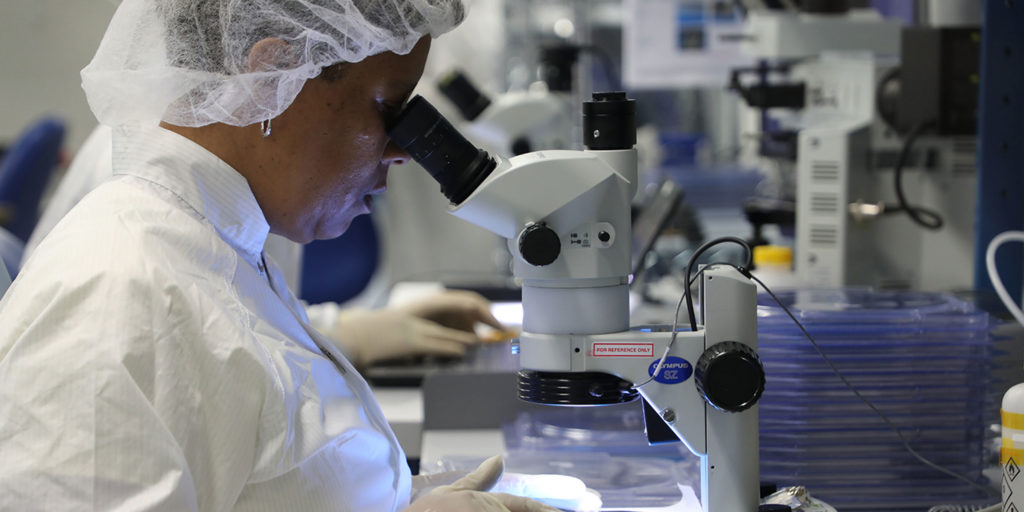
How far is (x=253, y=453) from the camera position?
819 mm

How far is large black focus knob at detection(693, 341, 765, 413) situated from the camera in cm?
87

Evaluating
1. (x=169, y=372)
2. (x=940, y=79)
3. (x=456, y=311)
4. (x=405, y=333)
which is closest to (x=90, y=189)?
(x=405, y=333)

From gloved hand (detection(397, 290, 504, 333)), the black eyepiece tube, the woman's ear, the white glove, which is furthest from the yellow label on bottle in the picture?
gloved hand (detection(397, 290, 504, 333))

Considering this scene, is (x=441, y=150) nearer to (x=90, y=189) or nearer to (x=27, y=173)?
(x=90, y=189)

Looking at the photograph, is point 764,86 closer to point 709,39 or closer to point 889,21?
point 889,21

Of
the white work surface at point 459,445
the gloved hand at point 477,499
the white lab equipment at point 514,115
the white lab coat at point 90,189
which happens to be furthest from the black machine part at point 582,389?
the white lab equipment at point 514,115

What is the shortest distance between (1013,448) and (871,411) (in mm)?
277

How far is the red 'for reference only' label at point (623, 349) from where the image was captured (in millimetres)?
886

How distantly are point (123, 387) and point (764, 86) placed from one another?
1.53 meters

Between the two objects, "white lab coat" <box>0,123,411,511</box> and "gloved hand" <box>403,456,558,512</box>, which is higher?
"white lab coat" <box>0,123,411,511</box>

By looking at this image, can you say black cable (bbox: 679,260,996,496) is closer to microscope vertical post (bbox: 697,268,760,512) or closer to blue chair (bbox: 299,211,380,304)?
microscope vertical post (bbox: 697,268,760,512)

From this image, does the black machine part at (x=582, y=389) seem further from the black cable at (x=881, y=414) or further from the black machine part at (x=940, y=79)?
the black machine part at (x=940, y=79)

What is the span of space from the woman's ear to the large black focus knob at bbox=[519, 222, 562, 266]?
0.95ft

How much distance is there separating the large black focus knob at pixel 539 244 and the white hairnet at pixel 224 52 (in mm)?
254
